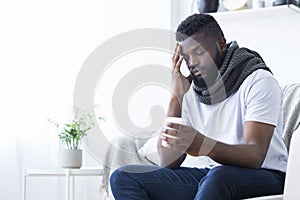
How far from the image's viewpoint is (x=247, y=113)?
1835 mm

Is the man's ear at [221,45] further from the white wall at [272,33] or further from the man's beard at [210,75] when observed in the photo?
the white wall at [272,33]

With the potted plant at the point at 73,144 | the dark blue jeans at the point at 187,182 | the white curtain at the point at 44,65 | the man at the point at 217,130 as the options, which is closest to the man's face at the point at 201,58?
the man at the point at 217,130

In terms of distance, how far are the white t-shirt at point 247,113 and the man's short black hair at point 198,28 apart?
212mm

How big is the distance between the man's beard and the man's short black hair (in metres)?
0.08

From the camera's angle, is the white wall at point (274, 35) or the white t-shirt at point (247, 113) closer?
the white t-shirt at point (247, 113)

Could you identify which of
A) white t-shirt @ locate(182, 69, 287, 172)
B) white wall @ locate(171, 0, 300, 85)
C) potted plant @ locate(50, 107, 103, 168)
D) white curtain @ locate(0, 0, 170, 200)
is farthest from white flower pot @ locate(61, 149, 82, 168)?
white wall @ locate(171, 0, 300, 85)

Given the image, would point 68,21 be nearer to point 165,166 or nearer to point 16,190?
point 16,190

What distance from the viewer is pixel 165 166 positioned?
203cm

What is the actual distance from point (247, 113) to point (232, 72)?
188mm

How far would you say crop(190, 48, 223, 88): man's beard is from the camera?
201 cm

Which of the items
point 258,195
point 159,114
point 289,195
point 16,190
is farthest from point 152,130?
point 289,195

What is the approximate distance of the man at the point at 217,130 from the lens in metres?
1.64

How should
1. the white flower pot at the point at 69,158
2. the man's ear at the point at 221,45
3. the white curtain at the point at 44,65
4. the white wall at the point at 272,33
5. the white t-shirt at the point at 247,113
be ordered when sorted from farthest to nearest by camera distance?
1. the white curtain at the point at 44,65
2. the white wall at the point at 272,33
3. the white flower pot at the point at 69,158
4. the man's ear at the point at 221,45
5. the white t-shirt at the point at 247,113

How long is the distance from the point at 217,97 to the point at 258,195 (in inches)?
17.1
